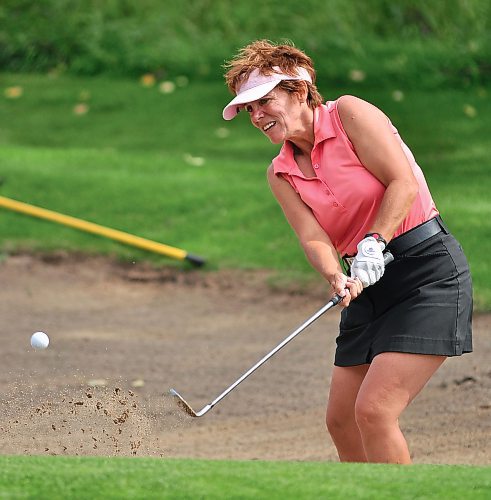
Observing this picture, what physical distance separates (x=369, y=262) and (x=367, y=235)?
127 mm

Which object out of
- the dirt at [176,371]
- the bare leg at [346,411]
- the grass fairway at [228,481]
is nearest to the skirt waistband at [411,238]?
the bare leg at [346,411]

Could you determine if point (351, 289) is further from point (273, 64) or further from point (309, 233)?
point (273, 64)

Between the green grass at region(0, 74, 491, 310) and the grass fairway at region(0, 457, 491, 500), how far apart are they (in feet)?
16.5

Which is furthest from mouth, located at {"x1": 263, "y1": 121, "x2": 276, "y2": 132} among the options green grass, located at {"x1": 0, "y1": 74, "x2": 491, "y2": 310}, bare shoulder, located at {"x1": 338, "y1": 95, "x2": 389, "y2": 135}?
green grass, located at {"x1": 0, "y1": 74, "x2": 491, "y2": 310}

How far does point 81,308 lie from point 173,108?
5.65 metres

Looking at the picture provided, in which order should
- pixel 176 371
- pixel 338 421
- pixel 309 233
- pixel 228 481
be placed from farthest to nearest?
1. pixel 176 371
2. pixel 338 421
3. pixel 309 233
4. pixel 228 481

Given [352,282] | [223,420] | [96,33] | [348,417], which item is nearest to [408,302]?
[352,282]

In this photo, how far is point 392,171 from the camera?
454 cm

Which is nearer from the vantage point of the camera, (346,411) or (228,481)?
(228,481)

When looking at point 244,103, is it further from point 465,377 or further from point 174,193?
point 174,193

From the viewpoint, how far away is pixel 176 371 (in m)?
7.93

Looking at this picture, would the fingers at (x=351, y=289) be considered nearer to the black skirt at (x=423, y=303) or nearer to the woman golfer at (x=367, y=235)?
the woman golfer at (x=367, y=235)

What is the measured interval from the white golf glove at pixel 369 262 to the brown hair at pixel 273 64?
60 cm

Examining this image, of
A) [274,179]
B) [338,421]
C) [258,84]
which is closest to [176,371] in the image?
[338,421]
